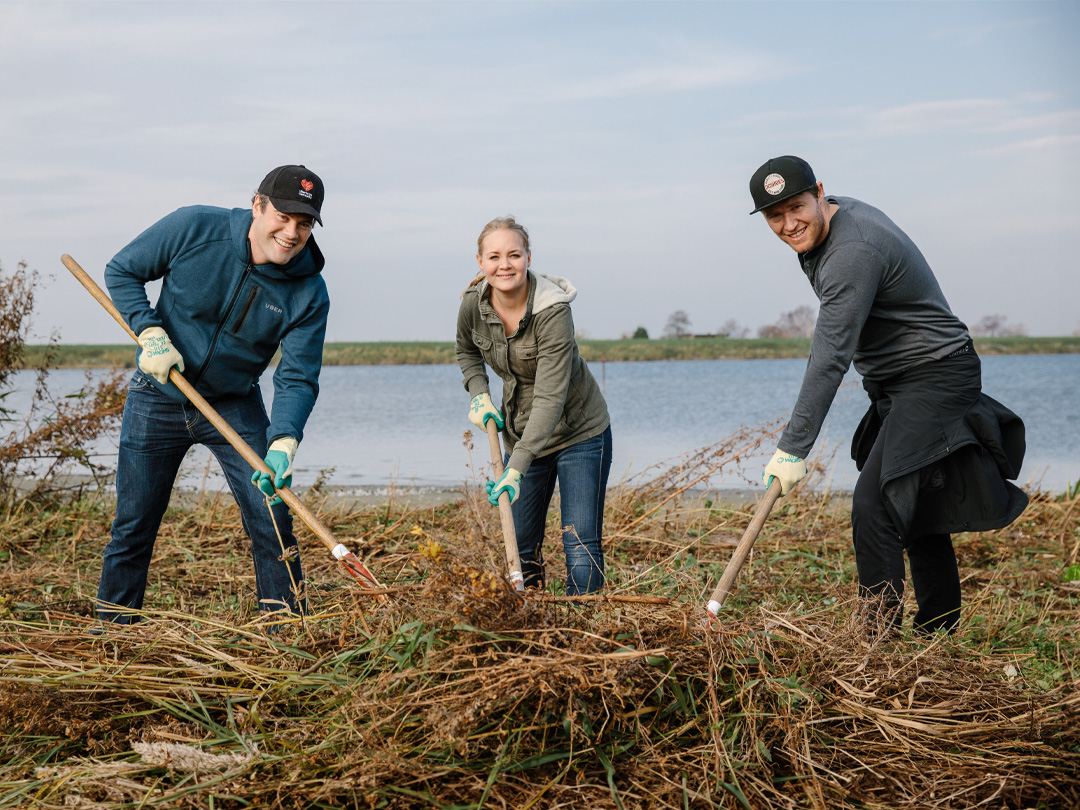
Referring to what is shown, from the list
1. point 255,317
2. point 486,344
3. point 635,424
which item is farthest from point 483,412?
point 635,424

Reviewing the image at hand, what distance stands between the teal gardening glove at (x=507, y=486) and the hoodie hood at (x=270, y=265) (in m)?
1.10

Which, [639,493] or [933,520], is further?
[639,493]

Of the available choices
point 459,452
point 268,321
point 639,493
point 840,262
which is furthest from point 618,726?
point 459,452

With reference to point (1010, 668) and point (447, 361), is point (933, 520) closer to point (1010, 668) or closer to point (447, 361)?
point (1010, 668)

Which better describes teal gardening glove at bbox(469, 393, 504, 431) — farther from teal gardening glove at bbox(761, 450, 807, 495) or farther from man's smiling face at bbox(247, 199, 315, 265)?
teal gardening glove at bbox(761, 450, 807, 495)

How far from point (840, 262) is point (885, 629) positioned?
116 centimetres

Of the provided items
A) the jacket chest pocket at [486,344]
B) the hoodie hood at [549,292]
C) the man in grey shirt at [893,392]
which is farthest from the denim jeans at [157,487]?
the man in grey shirt at [893,392]

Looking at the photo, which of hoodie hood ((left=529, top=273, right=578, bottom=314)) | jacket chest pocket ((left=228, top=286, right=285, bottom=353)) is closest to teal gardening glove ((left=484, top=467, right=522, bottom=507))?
hoodie hood ((left=529, top=273, right=578, bottom=314))

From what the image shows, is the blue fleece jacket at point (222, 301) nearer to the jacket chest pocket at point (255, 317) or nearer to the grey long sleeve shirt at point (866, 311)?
the jacket chest pocket at point (255, 317)

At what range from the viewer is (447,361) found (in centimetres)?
3062

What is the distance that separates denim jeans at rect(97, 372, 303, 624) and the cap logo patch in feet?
6.74

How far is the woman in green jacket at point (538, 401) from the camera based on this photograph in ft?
10.0

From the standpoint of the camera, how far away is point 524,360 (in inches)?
127

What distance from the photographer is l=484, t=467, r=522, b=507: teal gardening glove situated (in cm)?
299
